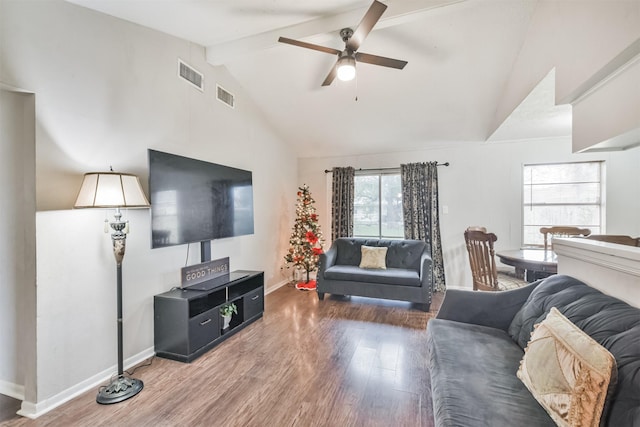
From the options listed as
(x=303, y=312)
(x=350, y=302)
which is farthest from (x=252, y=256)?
(x=350, y=302)

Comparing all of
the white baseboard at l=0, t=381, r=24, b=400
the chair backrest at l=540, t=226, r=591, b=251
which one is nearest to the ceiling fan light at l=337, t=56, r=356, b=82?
the chair backrest at l=540, t=226, r=591, b=251

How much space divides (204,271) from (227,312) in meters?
0.52

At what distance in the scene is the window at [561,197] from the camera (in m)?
4.06

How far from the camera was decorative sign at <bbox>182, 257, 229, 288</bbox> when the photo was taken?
9.31 feet

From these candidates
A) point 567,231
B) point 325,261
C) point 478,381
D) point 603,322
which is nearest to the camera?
point 603,322

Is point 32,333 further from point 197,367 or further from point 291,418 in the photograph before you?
point 291,418

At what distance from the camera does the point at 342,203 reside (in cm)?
522

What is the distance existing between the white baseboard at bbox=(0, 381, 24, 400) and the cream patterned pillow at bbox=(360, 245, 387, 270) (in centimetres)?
353

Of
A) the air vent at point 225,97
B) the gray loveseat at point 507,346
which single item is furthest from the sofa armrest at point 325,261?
the air vent at point 225,97

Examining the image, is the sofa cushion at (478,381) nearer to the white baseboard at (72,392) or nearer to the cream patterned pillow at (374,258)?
the cream patterned pillow at (374,258)

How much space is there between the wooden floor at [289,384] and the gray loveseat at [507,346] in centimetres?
48

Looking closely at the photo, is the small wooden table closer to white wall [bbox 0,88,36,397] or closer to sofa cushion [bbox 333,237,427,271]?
sofa cushion [bbox 333,237,427,271]

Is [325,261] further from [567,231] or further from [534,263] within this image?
[567,231]

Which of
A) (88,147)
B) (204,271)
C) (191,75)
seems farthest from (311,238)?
(88,147)
